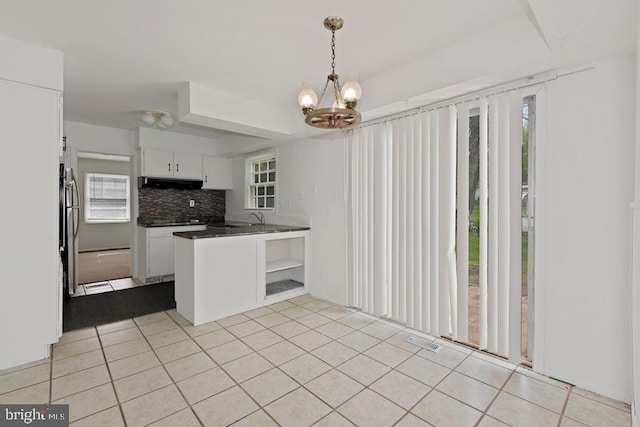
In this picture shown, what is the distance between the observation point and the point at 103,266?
19.6 feet

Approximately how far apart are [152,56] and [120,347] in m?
2.55

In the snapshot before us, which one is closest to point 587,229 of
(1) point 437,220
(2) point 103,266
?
(1) point 437,220

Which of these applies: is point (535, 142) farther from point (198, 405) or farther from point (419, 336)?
point (198, 405)

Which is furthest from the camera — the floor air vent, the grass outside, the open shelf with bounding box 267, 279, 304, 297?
the open shelf with bounding box 267, 279, 304, 297

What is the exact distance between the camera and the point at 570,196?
2.01m

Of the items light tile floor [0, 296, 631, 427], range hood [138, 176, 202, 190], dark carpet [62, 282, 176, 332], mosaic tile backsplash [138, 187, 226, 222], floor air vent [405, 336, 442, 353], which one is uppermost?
range hood [138, 176, 202, 190]

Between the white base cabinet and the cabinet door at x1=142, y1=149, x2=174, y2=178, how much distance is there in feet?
2.99

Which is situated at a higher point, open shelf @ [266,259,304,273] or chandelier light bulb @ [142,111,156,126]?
chandelier light bulb @ [142,111,156,126]

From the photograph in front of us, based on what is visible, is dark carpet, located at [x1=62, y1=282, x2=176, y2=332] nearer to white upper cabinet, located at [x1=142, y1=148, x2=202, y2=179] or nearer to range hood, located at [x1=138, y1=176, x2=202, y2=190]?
range hood, located at [x1=138, y1=176, x2=202, y2=190]

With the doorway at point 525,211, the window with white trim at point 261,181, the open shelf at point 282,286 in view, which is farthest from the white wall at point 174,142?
the doorway at point 525,211

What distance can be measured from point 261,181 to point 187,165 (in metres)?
1.33

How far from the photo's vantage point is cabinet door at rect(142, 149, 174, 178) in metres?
4.73

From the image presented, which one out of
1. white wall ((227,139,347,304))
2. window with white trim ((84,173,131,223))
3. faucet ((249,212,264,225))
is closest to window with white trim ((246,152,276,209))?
faucet ((249,212,264,225))

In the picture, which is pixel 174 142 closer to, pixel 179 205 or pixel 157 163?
pixel 157 163
